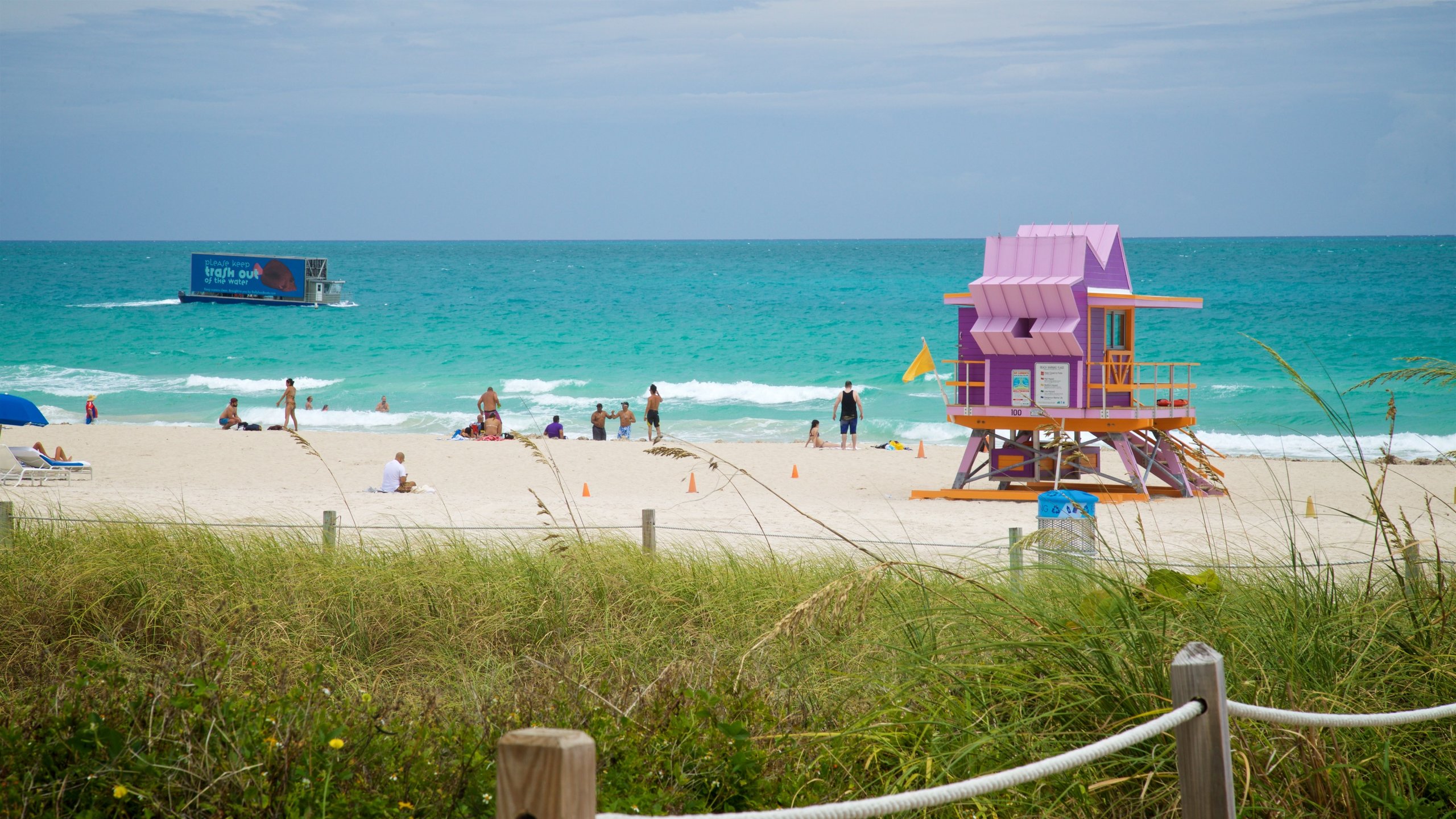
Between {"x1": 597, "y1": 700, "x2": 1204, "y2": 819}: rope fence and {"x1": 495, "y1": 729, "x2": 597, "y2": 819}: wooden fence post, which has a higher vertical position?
{"x1": 495, "y1": 729, "x2": 597, "y2": 819}: wooden fence post

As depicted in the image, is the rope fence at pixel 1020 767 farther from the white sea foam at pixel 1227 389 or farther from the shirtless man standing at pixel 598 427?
the white sea foam at pixel 1227 389

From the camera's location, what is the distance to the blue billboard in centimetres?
6825

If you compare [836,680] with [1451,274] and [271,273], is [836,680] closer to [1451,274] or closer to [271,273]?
[271,273]

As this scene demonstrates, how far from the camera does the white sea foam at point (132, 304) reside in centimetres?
7462

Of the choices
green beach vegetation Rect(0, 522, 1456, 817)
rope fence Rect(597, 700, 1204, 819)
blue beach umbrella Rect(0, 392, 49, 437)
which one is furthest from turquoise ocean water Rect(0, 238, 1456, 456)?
blue beach umbrella Rect(0, 392, 49, 437)

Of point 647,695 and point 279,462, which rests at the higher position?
point 647,695

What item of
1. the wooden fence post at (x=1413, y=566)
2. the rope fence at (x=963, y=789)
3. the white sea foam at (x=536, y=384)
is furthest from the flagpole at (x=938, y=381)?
the white sea foam at (x=536, y=384)

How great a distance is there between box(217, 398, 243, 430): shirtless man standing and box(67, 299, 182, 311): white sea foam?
173 ft

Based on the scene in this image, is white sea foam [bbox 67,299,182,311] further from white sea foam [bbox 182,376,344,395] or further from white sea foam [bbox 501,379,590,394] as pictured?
white sea foam [bbox 501,379,590,394]

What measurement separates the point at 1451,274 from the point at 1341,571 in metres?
104

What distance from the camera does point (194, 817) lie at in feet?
9.53

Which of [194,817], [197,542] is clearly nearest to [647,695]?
[194,817]

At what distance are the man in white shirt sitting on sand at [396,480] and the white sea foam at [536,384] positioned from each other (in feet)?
78.2

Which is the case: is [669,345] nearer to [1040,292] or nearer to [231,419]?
[231,419]
